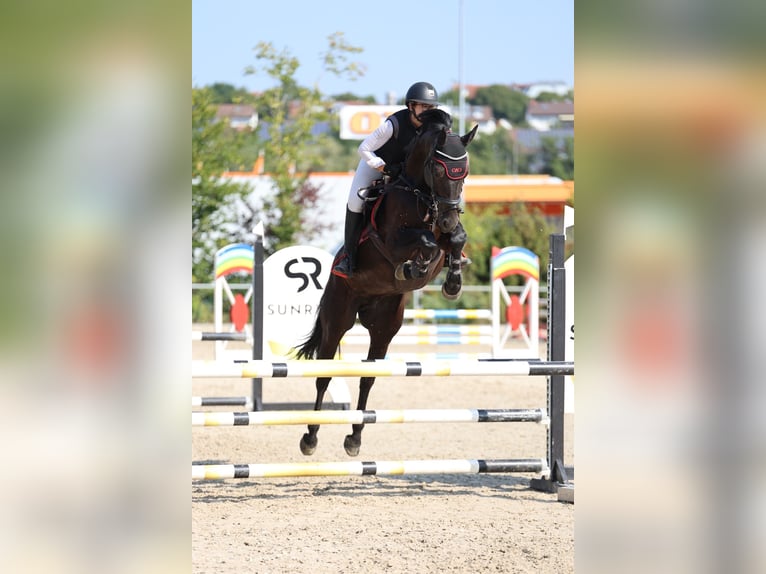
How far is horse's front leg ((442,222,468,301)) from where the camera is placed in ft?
17.9

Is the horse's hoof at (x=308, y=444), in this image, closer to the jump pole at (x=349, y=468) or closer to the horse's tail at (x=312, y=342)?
the horse's tail at (x=312, y=342)

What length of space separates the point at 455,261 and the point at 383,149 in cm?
91

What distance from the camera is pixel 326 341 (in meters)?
6.27

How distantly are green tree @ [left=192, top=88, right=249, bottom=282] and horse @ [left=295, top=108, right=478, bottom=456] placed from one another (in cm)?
1472

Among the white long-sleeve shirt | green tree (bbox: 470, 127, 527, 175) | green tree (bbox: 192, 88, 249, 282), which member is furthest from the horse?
green tree (bbox: 470, 127, 527, 175)

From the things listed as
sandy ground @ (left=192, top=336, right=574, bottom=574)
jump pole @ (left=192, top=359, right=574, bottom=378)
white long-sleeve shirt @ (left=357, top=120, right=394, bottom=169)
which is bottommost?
sandy ground @ (left=192, top=336, right=574, bottom=574)

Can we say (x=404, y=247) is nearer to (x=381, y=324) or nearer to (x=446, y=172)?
(x=446, y=172)

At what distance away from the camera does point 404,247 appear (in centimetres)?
552

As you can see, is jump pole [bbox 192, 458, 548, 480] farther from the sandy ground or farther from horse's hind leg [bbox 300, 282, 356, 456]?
horse's hind leg [bbox 300, 282, 356, 456]
